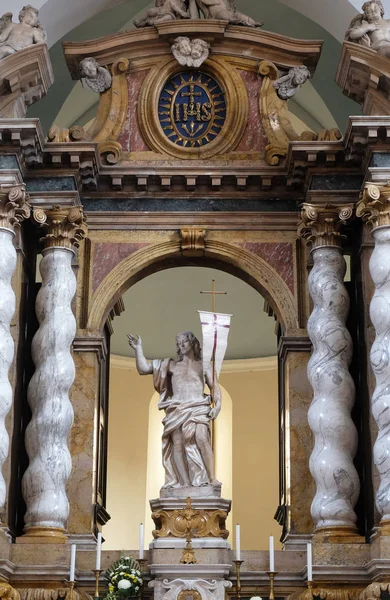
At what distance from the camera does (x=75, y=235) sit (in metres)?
15.2

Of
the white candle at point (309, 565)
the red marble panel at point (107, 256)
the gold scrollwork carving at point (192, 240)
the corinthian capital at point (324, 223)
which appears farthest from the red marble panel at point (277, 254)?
the white candle at point (309, 565)

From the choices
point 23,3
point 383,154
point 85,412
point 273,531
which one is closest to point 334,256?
point 383,154

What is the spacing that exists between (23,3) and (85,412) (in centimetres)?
527

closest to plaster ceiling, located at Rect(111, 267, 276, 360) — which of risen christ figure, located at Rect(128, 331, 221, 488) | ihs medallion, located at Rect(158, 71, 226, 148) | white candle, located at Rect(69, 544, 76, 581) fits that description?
ihs medallion, located at Rect(158, 71, 226, 148)

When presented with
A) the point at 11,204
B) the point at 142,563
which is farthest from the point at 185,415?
the point at 11,204

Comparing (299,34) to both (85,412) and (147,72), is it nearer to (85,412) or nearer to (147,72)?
(147,72)

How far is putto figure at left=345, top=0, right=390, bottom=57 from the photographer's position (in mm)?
15132

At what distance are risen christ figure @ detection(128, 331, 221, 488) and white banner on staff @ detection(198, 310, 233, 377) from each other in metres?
0.21

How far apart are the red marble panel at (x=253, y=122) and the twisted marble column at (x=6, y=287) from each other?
2.96 metres

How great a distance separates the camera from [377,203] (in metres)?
14.5

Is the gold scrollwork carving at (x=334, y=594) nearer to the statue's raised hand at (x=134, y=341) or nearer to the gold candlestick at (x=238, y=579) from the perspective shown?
the gold candlestick at (x=238, y=579)

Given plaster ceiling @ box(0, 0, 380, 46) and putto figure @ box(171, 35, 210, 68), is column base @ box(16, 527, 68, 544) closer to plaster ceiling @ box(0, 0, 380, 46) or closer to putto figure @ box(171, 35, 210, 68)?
A: putto figure @ box(171, 35, 210, 68)

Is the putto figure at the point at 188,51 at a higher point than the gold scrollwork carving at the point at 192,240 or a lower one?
higher

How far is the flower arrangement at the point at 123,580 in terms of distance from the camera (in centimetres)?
1318
